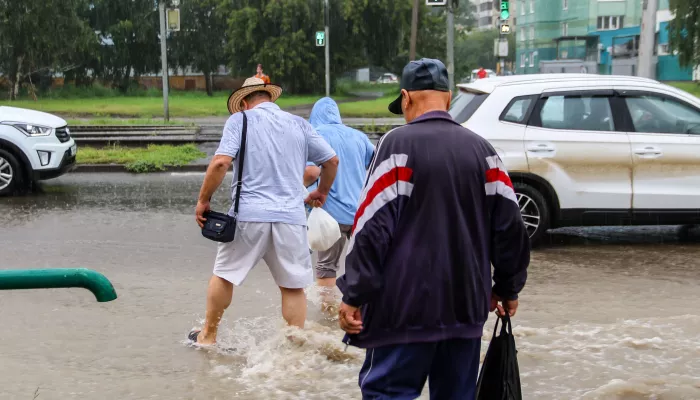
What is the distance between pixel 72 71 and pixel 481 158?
50523 millimetres

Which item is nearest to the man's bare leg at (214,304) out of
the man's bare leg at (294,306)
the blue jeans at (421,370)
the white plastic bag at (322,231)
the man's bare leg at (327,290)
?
the man's bare leg at (294,306)

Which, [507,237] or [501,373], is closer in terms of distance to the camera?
[507,237]

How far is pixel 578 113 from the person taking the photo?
872 cm

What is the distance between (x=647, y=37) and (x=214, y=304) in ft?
56.0

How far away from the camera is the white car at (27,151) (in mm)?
11992

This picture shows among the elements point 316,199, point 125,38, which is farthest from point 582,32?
point 316,199

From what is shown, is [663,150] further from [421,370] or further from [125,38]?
[125,38]

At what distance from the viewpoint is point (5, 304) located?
676cm

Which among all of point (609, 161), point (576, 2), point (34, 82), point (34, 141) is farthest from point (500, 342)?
point (576, 2)

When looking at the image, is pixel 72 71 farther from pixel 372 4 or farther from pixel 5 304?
pixel 5 304

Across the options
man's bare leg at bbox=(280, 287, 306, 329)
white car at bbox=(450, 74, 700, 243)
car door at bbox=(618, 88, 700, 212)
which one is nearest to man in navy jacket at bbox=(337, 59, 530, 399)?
man's bare leg at bbox=(280, 287, 306, 329)

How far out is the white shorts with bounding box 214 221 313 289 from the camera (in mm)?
5223

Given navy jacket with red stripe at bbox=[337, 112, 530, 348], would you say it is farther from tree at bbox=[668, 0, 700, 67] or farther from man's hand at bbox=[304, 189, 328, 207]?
tree at bbox=[668, 0, 700, 67]

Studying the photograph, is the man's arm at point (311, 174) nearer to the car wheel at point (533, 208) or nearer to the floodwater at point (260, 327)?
the floodwater at point (260, 327)
